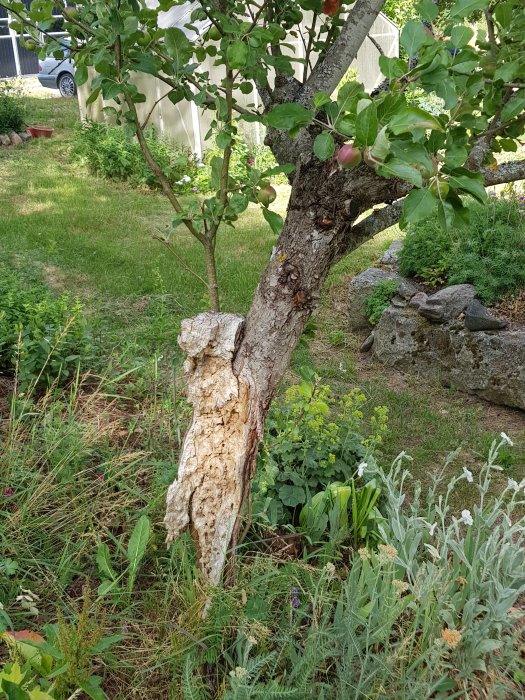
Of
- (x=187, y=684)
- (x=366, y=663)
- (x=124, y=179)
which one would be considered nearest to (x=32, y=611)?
(x=187, y=684)

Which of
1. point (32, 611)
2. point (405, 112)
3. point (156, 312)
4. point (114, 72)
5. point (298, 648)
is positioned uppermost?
point (114, 72)

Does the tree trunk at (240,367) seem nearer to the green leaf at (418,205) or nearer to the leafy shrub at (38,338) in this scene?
the green leaf at (418,205)

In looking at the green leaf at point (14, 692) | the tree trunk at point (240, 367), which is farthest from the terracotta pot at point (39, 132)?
Result: the green leaf at point (14, 692)

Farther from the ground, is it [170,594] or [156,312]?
[156,312]

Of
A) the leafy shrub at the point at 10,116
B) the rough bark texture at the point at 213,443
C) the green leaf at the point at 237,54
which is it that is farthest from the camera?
the leafy shrub at the point at 10,116

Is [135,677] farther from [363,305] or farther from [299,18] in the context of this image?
[363,305]

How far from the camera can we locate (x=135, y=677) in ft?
6.81

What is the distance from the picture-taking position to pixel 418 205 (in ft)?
4.52

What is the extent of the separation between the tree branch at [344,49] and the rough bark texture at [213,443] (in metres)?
0.82

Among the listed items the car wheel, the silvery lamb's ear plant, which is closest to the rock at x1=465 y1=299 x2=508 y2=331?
the silvery lamb's ear plant

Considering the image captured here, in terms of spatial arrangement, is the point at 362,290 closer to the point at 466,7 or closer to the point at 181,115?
the point at 466,7

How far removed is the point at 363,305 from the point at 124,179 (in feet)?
19.1

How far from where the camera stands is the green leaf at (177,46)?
2.05 metres

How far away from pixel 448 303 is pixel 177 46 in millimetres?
3550
